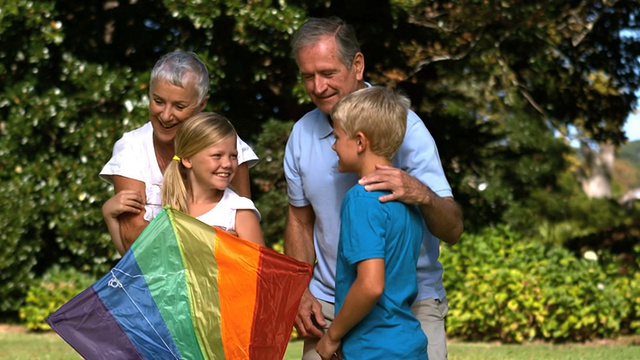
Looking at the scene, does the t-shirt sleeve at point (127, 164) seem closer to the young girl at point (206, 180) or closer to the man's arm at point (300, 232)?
the young girl at point (206, 180)

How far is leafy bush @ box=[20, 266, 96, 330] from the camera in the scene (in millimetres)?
10023

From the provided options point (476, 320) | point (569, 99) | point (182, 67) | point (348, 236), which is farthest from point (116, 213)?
point (569, 99)

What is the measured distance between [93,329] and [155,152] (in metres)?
0.80

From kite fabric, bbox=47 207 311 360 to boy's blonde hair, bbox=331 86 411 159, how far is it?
1.94 feet

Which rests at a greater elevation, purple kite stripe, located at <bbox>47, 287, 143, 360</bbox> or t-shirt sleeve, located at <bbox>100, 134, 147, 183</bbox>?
t-shirt sleeve, located at <bbox>100, 134, 147, 183</bbox>

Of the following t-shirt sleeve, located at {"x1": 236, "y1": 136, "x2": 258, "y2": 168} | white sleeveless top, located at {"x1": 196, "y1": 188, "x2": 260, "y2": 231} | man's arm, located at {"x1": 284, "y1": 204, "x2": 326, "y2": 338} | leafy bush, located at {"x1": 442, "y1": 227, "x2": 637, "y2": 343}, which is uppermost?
t-shirt sleeve, located at {"x1": 236, "y1": 136, "x2": 258, "y2": 168}

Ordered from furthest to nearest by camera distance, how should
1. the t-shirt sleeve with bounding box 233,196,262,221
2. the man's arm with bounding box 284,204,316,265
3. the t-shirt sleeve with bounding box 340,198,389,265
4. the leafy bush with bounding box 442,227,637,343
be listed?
the leafy bush with bounding box 442,227,637,343
the man's arm with bounding box 284,204,316,265
the t-shirt sleeve with bounding box 233,196,262,221
the t-shirt sleeve with bounding box 340,198,389,265

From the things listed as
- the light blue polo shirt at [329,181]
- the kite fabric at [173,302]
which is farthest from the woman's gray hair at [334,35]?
the kite fabric at [173,302]

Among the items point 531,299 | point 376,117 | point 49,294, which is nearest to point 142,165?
point 376,117

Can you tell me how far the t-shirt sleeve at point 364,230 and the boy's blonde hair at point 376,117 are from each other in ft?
0.72

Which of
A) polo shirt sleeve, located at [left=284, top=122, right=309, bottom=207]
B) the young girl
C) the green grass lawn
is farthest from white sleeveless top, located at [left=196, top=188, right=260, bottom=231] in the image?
the green grass lawn

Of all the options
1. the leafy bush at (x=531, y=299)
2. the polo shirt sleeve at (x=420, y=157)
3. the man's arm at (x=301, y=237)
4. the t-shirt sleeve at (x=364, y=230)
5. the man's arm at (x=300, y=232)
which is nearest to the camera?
the t-shirt sleeve at (x=364, y=230)

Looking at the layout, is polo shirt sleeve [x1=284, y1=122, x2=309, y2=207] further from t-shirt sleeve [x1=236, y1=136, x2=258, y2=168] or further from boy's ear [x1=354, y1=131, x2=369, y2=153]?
boy's ear [x1=354, y1=131, x2=369, y2=153]

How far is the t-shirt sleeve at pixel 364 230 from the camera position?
3.00 meters
